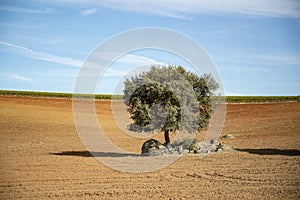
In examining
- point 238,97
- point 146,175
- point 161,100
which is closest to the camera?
point 146,175

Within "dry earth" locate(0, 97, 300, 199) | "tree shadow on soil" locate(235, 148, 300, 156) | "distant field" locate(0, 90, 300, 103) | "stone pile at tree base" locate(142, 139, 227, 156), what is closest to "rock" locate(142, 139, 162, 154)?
"stone pile at tree base" locate(142, 139, 227, 156)

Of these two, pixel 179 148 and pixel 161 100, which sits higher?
pixel 161 100

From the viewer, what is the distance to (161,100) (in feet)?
79.6

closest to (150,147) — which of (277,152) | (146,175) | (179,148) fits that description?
(179,148)

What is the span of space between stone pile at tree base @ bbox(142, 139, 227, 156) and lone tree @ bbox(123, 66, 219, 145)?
1.26m

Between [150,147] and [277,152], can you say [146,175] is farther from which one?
[277,152]

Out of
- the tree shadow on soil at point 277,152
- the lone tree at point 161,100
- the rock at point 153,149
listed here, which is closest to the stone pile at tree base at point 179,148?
the rock at point 153,149

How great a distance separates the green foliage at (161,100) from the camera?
24.0 metres

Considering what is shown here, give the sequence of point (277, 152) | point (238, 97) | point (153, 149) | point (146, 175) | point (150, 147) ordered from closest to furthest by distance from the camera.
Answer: point (146, 175) → point (153, 149) → point (150, 147) → point (277, 152) → point (238, 97)

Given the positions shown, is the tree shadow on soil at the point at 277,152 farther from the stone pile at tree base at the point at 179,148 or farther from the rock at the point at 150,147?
the rock at the point at 150,147

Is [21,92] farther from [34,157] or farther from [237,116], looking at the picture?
[34,157]

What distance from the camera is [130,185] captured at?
15.5 metres

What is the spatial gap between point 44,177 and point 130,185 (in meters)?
4.40

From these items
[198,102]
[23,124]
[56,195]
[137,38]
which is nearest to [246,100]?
[23,124]
